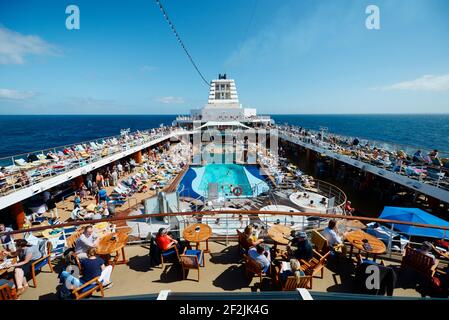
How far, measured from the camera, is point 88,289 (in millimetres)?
2902

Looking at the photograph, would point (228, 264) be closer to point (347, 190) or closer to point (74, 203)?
point (74, 203)

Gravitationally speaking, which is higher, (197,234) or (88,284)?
(197,234)

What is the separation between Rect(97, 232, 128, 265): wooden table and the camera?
3631 mm

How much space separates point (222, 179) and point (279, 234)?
13.2m

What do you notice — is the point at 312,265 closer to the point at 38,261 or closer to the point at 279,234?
the point at 279,234

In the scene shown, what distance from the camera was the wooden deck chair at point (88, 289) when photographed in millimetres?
2725

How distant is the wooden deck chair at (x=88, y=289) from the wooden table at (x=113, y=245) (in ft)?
2.01

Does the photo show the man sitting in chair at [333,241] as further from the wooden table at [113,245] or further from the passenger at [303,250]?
the wooden table at [113,245]

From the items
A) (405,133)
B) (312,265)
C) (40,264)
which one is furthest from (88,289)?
(405,133)

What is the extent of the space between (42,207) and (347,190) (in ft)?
58.7

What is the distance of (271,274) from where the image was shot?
3.38 meters

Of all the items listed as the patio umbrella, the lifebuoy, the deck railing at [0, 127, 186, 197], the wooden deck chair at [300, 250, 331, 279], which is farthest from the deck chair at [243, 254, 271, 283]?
the deck railing at [0, 127, 186, 197]
